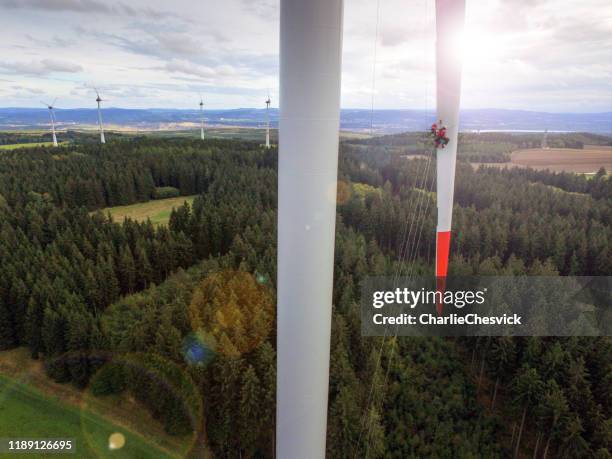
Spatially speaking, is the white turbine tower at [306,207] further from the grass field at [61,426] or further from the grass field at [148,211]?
the grass field at [148,211]

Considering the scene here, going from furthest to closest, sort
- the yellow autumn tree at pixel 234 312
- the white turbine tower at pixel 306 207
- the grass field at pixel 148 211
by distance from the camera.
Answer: the grass field at pixel 148 211 < the yellow autumn tree at pixel 234 312 < the white turbine tower at pixel 306 207

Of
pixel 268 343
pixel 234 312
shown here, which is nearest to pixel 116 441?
pixel 234 312

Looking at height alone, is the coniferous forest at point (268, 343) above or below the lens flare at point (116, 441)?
above

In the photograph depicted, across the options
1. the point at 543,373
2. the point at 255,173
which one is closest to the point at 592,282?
the point at 543,373

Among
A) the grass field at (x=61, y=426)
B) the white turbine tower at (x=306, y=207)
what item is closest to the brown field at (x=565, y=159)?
the grass field at (x=61, y=426)

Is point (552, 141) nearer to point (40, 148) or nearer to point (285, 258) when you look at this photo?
point (285, 258)

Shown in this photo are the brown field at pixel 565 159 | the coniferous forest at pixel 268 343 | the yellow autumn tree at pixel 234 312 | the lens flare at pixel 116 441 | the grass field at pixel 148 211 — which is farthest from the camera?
the brown field at pixel 565 159

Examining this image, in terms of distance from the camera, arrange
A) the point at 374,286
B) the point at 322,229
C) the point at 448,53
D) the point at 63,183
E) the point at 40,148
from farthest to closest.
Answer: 1. the point at 40,148
2. the point at 63,183
3. the point at 374,286
4. the point at 448,53
5. the point at 322,229
